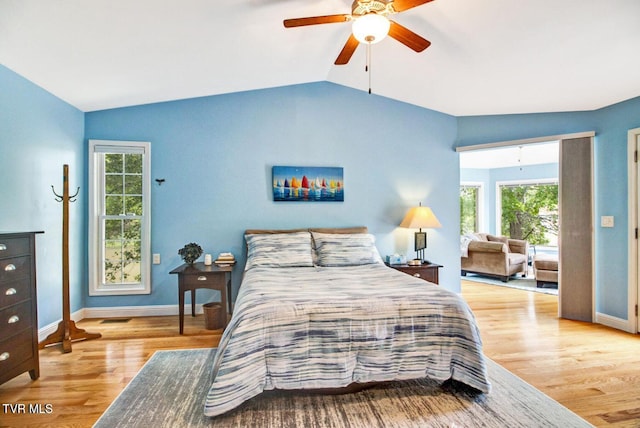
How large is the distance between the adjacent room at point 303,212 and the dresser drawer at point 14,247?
0.02 m

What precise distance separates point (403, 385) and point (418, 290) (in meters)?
0.64

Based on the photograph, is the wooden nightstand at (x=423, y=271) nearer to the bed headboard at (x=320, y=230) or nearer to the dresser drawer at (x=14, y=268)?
the bed headboard at (x=320, y=230)

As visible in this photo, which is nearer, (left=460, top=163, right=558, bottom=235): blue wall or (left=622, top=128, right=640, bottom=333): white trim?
(left=622, top=128, right=640, bottom=333): white trim

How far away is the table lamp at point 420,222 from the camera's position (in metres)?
4.29

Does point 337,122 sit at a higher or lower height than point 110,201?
higher

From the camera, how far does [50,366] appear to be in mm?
2725

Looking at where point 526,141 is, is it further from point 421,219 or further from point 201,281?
point 201,281

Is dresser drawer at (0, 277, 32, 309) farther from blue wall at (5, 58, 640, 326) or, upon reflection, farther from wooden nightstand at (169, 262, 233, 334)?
wooden nightstand at (169, 262, 233, 334)

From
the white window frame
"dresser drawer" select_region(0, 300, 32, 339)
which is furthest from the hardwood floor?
the white window frame

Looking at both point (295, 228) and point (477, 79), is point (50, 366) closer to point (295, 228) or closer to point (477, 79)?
point (295, 228)

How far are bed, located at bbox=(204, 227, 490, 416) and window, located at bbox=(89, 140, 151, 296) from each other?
7.66ft

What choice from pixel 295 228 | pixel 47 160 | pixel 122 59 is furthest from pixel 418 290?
pixel 47 160

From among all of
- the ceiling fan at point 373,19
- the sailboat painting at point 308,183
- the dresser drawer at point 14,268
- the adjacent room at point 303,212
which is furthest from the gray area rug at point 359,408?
the sailboat painting at point 308,183

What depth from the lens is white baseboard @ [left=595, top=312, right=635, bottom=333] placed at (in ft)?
11.6
